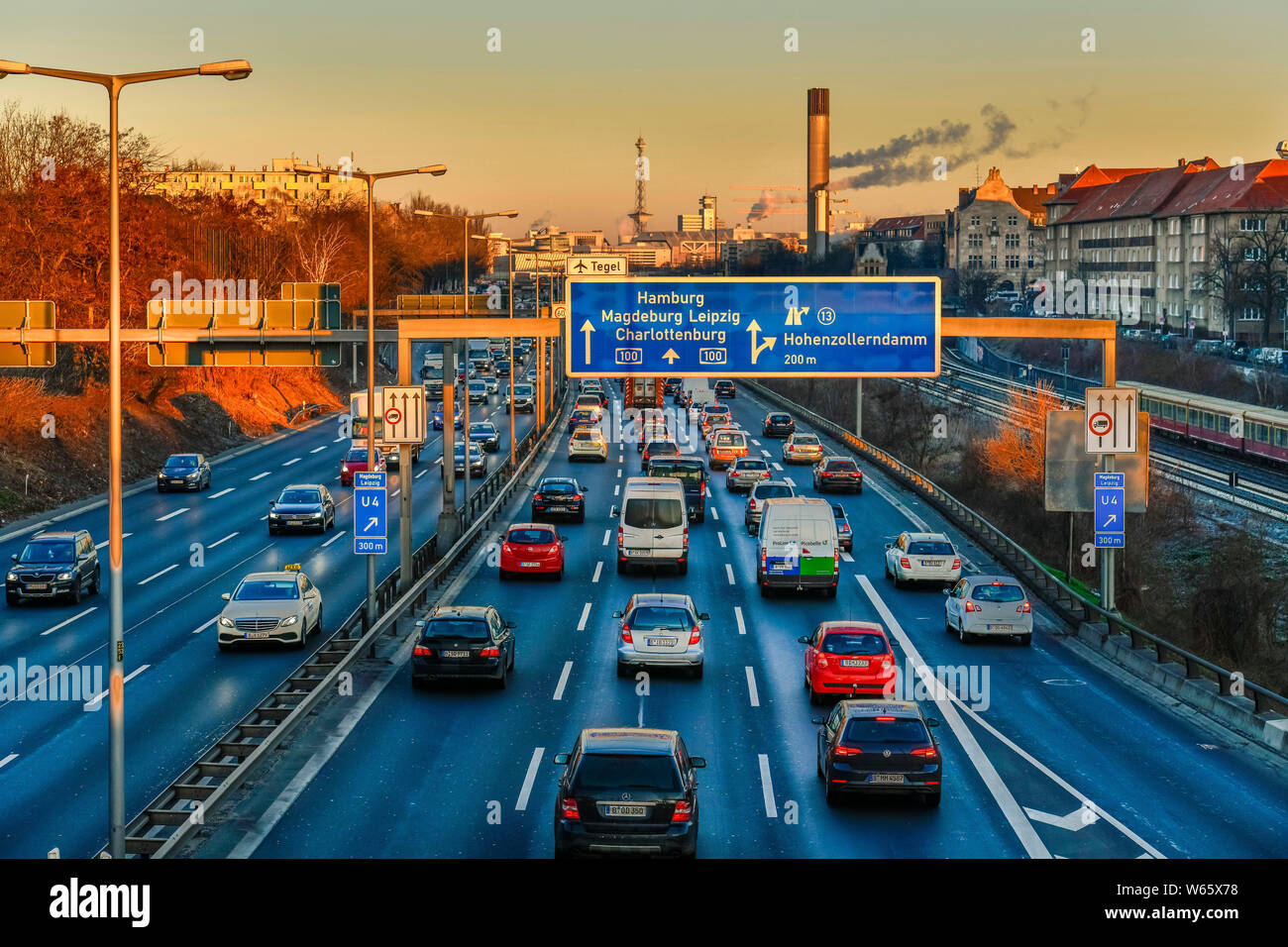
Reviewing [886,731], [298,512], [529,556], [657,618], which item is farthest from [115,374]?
[298,512]

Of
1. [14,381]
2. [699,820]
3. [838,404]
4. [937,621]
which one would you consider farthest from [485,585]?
[838,404]

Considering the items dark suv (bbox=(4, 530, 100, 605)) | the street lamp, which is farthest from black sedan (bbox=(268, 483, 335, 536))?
the street lamp

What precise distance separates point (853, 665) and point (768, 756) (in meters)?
3.88

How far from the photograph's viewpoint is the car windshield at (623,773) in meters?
17.1

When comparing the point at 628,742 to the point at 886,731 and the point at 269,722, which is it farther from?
the point at 269,722

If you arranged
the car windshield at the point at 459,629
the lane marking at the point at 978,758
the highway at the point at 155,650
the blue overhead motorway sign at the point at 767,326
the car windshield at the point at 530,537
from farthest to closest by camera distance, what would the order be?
1. the car windshield at the point at 530,537
2. the blue overhead motorway sign at the point at 767,326
3. the car windshield at the point at 459,629
4. the highway at the point at 155,650
5. the lane marking at the point at 978,758

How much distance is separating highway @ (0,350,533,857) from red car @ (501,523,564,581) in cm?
347

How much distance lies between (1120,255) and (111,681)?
144187 millimetres

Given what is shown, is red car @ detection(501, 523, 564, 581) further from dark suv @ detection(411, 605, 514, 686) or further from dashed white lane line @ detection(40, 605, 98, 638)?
dark suv @ detection(411, 605, 514, 686)

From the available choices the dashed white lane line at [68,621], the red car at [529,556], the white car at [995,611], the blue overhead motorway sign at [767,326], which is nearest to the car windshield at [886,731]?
the blue overhead motorway sign at [767,326]

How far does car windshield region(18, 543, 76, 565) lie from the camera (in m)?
36.2

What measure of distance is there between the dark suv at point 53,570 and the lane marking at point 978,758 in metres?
18.8

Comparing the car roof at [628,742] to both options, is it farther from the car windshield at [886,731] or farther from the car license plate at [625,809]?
the car windshield at [886,731]
